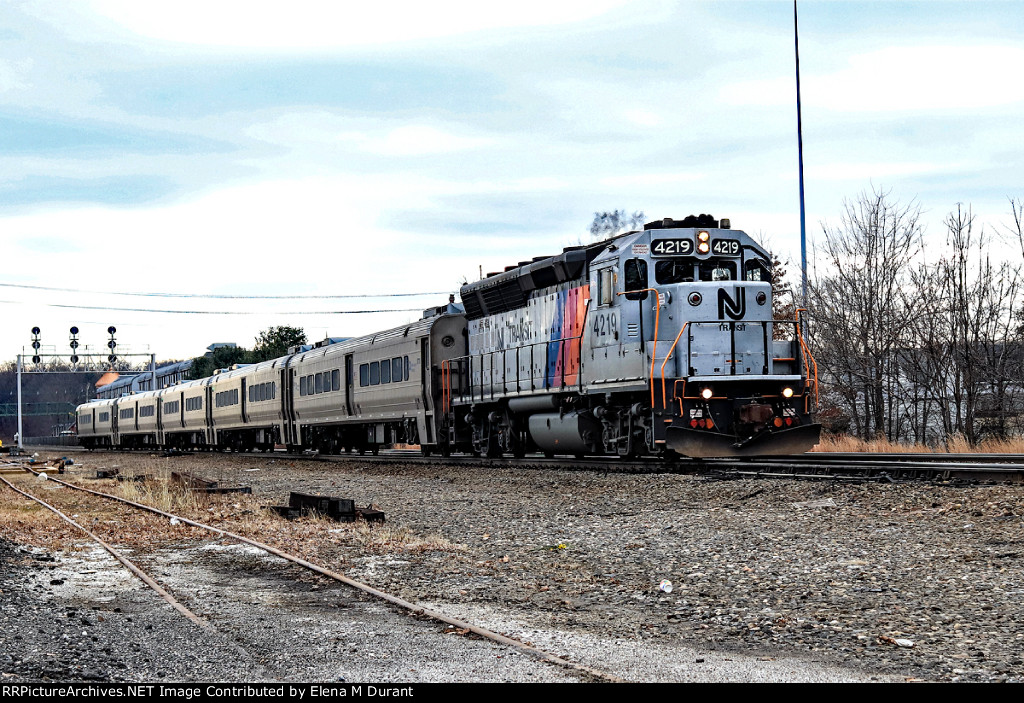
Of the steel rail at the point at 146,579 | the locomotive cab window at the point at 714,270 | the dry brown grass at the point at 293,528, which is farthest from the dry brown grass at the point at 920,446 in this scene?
the steel rail at the point at 146,579

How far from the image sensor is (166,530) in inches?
467

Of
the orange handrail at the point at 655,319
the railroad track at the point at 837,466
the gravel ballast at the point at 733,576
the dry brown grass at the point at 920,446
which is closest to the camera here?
the gravel ballast at the point at 733,576

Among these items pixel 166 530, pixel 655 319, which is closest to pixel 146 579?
pixel 166 530

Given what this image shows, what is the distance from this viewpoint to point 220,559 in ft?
31.2

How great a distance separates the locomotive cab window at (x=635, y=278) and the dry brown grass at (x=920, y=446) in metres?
7.21

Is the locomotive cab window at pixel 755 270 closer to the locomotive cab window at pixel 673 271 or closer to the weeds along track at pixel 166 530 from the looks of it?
the locomotive cab window at pixel 673 271

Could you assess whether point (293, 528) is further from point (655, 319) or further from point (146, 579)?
point (655, 319)

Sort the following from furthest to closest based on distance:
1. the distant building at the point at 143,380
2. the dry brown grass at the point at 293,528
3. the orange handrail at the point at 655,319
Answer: the distant building at the point at 143,380 < the orange handrail at the point at 655,319 < the dry brown grass at the point at 293,528

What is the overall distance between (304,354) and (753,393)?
2022cm

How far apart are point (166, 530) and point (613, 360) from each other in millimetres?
7491

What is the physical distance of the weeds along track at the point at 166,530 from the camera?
585cm

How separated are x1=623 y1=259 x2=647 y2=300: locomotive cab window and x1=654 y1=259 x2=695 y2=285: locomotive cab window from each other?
20 cm

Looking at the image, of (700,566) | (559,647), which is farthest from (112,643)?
(700,566)

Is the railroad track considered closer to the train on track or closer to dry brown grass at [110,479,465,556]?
the train on track
